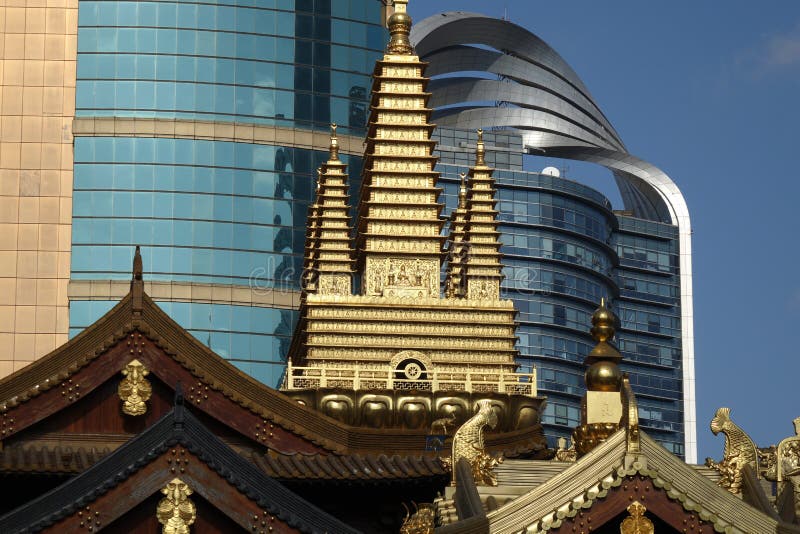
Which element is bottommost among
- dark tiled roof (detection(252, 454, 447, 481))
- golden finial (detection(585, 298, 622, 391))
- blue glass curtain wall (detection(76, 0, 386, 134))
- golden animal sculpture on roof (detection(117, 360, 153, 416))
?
dark tiled roof (detection(252, 454, 447, 481))

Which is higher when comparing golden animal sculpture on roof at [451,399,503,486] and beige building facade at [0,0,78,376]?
beige building facade at [0,0,78,376]

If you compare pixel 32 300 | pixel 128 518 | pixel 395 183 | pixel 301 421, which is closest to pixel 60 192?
pixel 32 300

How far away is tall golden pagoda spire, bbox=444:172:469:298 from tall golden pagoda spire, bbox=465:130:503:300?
0.43 meters

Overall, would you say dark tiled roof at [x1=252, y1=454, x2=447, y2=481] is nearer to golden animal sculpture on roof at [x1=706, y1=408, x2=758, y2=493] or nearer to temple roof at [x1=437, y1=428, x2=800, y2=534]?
golden animal sculpture on roof at [x1=706, y1=408, x2=758, y2=493]

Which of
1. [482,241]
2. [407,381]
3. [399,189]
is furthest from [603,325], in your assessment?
[482,241]

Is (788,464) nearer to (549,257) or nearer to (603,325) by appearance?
(603,325)

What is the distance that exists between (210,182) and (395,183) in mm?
45459

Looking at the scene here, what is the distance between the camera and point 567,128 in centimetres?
14875

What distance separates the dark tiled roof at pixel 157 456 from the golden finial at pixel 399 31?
39.7m

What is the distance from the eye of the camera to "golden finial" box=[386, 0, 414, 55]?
6544 centimetres

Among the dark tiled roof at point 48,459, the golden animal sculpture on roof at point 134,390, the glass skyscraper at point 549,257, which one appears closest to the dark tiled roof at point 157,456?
the dark tiled roof at point 48,459

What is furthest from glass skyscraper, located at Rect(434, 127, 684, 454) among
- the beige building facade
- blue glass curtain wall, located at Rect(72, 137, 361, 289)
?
the beige building facade

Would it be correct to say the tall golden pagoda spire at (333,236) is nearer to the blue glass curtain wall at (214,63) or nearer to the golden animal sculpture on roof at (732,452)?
the blue glass curtain wall at (214,63)

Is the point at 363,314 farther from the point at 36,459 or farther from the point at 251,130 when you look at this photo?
the point at 251,130
